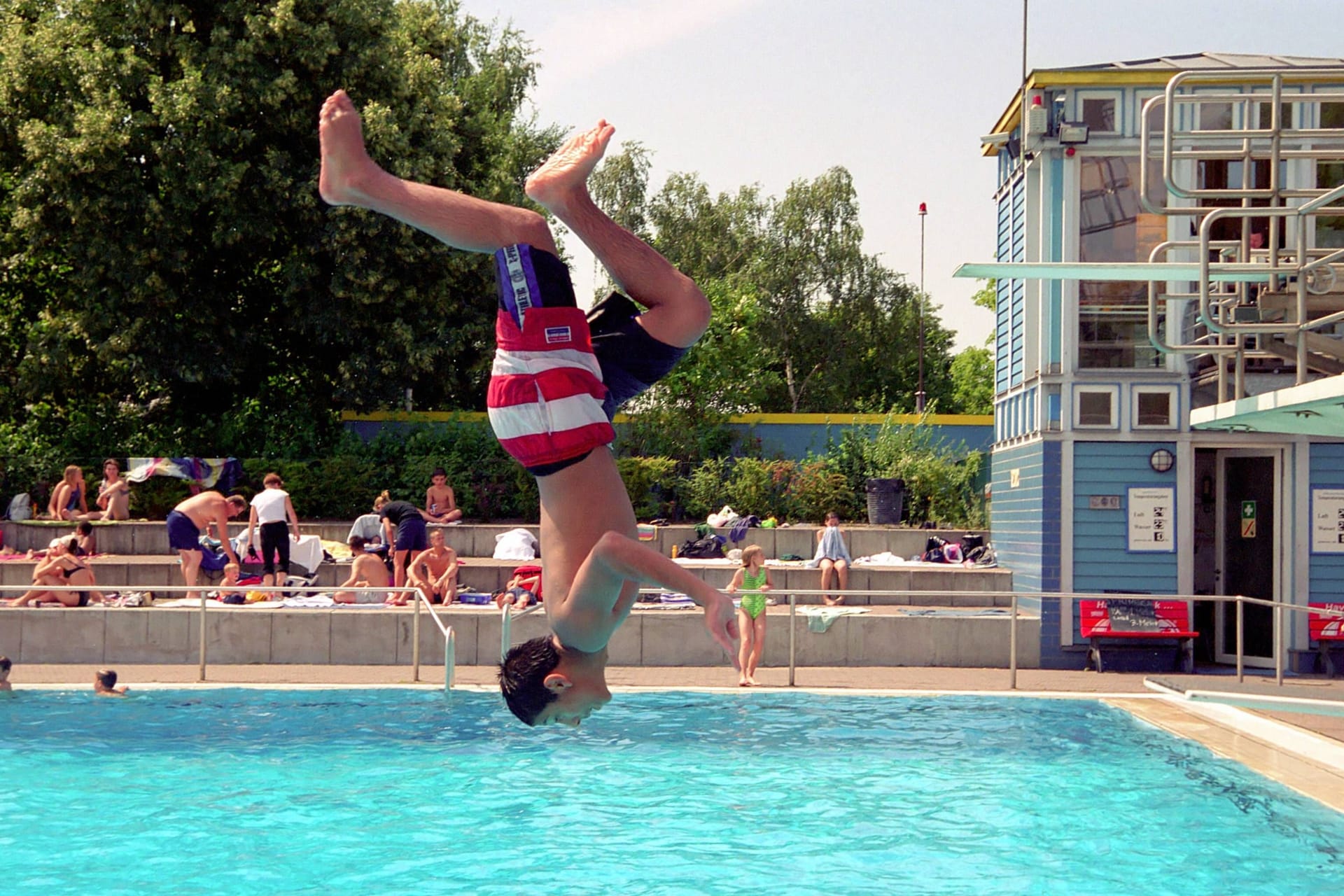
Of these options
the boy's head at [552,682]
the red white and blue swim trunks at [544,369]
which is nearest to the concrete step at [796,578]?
the boy's head at [552,682]

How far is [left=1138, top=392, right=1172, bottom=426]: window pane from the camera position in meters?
18.1

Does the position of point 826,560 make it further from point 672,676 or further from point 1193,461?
point 1193,461

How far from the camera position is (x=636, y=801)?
11586mm

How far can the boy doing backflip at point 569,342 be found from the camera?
3625mm

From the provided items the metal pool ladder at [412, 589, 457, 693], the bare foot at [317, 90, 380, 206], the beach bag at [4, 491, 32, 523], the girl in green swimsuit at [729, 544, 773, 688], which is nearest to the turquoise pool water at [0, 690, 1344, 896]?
the metal pool ladder at [412, 589, 457, 693]

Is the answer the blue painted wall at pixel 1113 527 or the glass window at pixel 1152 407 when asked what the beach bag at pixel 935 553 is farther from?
the glass window at pixel 1152 407

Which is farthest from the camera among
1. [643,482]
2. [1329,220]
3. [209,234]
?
[209,234]

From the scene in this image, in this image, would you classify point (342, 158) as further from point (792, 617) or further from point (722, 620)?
point (792, 617)

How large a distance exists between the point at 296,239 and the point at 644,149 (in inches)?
862

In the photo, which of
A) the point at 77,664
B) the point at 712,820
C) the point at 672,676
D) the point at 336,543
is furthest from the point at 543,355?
the point at 336,543

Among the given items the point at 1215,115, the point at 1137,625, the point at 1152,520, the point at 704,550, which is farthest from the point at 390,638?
the point at 1215,115

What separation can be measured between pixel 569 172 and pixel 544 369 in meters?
0.53

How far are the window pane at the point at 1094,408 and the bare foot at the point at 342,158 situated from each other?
15.6 m

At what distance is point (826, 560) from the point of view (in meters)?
19.3
